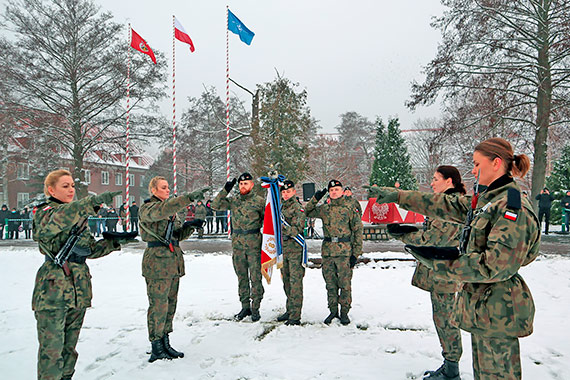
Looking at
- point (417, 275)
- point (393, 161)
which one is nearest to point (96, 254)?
point (417, 275)

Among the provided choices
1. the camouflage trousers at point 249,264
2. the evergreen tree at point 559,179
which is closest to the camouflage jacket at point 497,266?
the camouflage trousers at point 249,264

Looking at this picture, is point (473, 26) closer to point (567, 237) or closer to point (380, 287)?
point (567, 237)

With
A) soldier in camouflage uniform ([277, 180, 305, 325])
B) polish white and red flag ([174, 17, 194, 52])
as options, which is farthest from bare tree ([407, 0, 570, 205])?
soldier in camouflage uniform ([277, 180, 305, 325])

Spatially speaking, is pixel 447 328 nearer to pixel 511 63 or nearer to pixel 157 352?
pixel 157 352

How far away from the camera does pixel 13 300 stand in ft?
24.2

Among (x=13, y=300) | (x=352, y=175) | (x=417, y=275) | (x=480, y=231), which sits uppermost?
(x=352, y=175)

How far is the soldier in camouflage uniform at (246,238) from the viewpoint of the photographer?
19.2 feet

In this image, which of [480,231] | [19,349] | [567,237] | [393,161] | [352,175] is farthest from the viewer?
[352,175]

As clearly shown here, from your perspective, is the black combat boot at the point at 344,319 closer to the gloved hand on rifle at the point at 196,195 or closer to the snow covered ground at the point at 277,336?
the snow covered ground at the point at 277,336

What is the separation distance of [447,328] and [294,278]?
8.08 ft

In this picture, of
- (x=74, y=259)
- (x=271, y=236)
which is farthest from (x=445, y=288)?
(x=74, y=259)

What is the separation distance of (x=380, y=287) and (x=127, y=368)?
522 centimetres

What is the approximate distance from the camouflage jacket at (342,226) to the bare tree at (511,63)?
43.4 feet

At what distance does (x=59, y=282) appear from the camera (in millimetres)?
3309
